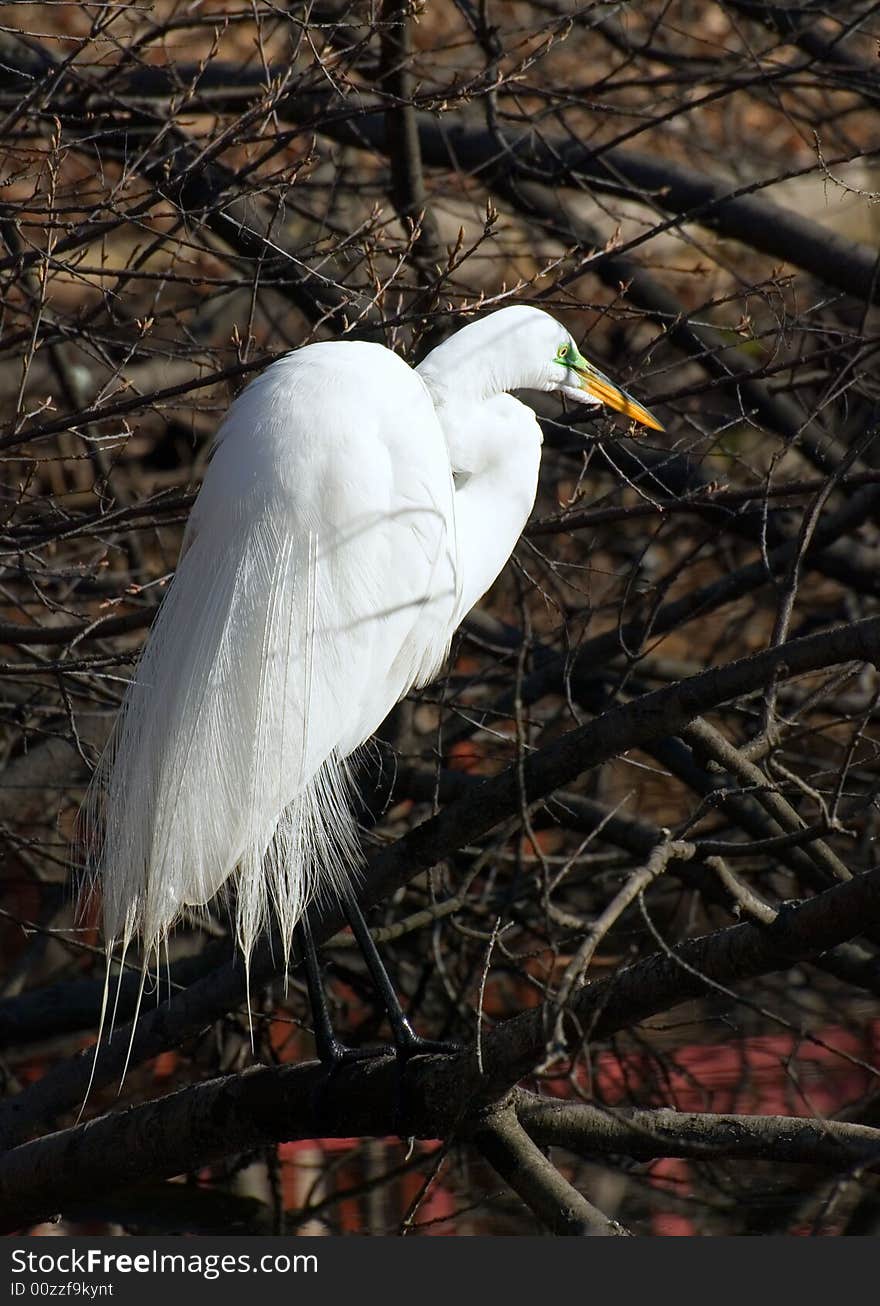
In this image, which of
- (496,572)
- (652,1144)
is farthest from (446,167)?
(652,1144)

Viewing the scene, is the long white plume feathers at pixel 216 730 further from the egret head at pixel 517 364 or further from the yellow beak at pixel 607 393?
the yellow beak at pixel 607 393

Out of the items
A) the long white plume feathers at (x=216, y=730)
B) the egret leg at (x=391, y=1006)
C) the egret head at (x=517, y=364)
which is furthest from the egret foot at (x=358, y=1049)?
the egret head at (x=517, y=364)

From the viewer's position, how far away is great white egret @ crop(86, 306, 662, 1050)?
2.52 metres

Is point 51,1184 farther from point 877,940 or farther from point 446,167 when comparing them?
point 446,167

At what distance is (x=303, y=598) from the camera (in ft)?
8.57

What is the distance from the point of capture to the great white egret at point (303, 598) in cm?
252

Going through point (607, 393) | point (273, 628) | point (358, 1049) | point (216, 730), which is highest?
point (607, 393)

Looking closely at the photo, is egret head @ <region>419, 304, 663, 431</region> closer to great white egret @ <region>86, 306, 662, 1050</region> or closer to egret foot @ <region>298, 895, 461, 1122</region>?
great white egret @ <region>86, 306, 662, 1050</region>

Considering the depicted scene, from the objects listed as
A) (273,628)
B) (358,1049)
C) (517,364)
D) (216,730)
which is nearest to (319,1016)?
(358,1049)

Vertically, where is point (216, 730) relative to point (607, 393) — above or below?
below

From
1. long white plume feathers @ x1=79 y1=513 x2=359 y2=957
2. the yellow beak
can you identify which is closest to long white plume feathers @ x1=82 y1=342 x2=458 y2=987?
long white plume feathers @ x1=79 y1=513 x2=359 y2=957

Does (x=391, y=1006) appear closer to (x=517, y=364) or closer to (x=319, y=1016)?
(x=319, y=1016)

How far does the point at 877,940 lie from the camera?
3.01 meters

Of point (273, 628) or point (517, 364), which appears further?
point (517, 364)
